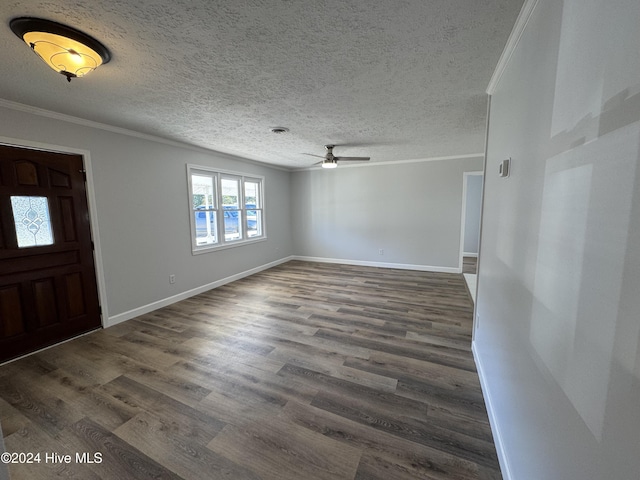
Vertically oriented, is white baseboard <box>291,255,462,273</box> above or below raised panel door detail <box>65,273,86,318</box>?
below

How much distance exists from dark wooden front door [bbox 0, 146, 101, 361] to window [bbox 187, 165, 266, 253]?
1500 millimetres

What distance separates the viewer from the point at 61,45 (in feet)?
4.82

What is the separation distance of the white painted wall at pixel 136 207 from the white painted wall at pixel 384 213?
2748 mm

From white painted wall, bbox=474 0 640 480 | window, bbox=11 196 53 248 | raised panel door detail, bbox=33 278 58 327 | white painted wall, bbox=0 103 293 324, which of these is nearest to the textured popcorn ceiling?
white painted wall, bbox=0 103 293 324

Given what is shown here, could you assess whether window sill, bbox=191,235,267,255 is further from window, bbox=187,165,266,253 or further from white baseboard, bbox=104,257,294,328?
white baseboard, bbox=104,257,294,328

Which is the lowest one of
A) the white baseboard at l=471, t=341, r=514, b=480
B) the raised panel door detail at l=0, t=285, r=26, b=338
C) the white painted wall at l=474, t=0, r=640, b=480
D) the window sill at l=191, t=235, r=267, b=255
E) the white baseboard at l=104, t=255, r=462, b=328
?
the white baseboard at l=471, t=341, r=514, b=480

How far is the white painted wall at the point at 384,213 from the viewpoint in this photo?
213 inches

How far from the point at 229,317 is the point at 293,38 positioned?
3.17 meters

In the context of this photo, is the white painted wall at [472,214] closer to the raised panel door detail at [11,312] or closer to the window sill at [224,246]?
the window sill at [224,246]

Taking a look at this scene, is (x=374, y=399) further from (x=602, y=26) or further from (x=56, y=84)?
(x=56, y=84)

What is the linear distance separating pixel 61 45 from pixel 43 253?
2.26 m

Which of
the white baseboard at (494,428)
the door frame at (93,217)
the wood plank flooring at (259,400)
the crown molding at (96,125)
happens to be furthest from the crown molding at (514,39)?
the door frame at (93,217)

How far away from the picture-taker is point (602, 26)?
723 millimetres

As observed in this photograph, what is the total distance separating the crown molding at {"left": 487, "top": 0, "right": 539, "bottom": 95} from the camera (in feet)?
4.26
